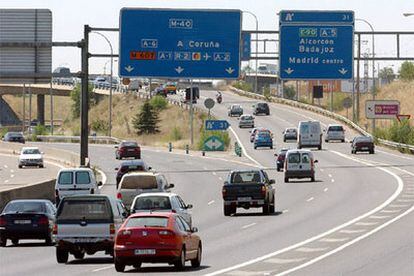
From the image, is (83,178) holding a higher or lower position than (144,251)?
higher

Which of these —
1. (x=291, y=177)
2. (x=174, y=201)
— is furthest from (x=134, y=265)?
(x=291, y=177)

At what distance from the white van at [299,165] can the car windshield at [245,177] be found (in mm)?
18865

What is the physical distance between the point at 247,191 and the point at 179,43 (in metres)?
16.5

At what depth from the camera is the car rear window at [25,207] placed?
122 feet

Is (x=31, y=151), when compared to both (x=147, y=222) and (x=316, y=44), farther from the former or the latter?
(x=147, y=222)

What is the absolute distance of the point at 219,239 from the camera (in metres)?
38.7

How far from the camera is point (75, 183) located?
55.1 meters

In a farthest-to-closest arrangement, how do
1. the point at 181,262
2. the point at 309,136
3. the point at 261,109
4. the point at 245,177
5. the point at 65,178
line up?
the point at 261,109
the point at 309,136
the point at 65,178
the point at 245,177
the point at 181,262

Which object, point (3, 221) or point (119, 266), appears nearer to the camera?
point (119, 266)

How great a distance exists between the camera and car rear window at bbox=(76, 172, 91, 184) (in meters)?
55.1

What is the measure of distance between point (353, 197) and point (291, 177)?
11.9 meters

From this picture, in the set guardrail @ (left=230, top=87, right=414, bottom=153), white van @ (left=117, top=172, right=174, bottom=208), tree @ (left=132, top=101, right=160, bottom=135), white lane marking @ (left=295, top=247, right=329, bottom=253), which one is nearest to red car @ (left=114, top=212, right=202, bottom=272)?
white lane marking @ (left=295, top=247, right=329, bottom=253)

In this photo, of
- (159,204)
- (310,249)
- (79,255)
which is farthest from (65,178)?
(79,255)

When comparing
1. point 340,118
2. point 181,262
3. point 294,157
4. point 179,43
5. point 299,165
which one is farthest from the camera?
point 340,118
